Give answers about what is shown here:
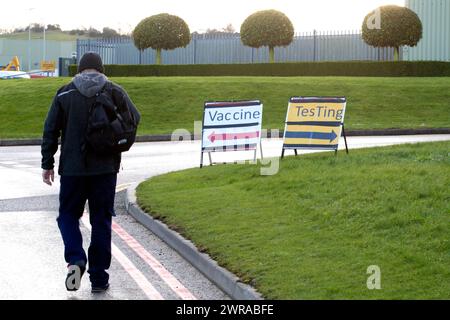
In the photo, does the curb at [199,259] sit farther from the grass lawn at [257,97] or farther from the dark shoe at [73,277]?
the grass lawn at [257,97]

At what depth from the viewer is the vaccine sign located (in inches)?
713

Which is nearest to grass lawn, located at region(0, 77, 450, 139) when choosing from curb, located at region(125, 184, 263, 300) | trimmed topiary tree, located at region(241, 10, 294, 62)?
trimmed topiary tree, located at region(241, 10, 294, 62)

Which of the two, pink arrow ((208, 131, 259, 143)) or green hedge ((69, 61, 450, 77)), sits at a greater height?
green hedge ((69, 61, 450, 77))

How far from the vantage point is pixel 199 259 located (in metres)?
9.78

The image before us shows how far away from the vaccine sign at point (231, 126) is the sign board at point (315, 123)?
1.34m

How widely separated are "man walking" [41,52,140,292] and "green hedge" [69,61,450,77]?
120 feet

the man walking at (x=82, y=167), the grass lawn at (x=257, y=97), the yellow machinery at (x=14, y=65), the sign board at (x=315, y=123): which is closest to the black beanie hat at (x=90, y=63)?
the man walking at (x=82, y=167)

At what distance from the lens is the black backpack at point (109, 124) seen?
8523 mm

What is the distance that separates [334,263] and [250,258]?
86 cm

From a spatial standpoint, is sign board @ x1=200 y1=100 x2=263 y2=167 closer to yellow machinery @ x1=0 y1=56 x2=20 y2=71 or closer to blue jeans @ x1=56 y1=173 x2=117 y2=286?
blue jeans @ x1=56 y1=173 x2=117 y2=286
